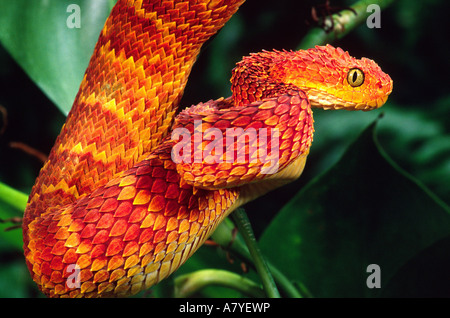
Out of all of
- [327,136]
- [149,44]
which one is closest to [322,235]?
[327,136]

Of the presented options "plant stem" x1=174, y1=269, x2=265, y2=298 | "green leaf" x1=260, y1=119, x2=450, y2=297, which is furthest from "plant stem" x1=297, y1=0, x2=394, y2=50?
"plant stem" x1=174, y1=269, x2=265, y2=298

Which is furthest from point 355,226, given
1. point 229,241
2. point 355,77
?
point 355,77

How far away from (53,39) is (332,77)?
32 centimetres

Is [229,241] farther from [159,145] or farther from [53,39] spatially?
[53,39]

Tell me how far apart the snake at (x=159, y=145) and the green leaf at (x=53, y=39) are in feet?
0.45

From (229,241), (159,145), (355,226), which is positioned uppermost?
(159,145)

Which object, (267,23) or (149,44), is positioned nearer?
(149,44)

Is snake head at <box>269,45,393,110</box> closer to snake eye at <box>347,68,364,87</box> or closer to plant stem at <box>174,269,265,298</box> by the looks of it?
snake eye at <box>347,68,364,87</box>

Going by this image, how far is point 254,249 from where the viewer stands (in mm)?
370

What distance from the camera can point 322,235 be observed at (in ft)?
1.79

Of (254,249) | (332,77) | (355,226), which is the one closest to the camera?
(332,77)

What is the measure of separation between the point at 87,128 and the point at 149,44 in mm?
72

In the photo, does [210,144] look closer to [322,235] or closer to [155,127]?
[155,127]
